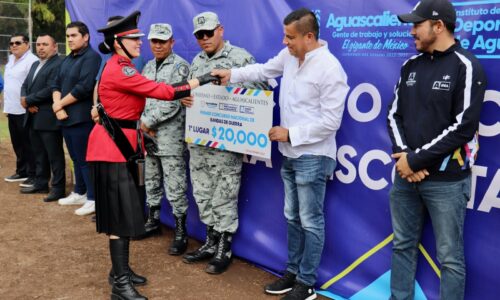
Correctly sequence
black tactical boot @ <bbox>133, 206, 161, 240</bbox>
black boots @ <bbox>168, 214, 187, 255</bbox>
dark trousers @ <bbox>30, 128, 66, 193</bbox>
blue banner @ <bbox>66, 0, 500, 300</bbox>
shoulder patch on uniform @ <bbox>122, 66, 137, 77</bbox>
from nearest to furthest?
blue banner @ <bbox>66, 0, 500, 300</bbox> → shoulder patch on uniform @ <bbox>122, 66, 137, 77</bbox> → black boots @ <bbox>168, 214, 187, 255</bbox> → black tactical boot @ <bbox>133, 206, 161, 240</bbox> → dark trousers @ <bbox>30, 128, 66, 193</bbox>

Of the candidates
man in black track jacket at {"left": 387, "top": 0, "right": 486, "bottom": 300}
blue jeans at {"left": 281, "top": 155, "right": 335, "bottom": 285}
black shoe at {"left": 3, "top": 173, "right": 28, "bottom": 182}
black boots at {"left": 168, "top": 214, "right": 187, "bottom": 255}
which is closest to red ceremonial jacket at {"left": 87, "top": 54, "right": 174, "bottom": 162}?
blue jeans at {"left": 281, "top": 155, "right": 335, "bottom": 285}

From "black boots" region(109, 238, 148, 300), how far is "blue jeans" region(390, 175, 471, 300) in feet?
5.65

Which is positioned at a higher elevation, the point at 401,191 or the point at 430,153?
the point at 430,153

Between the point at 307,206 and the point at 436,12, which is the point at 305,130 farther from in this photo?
the point at 436,12

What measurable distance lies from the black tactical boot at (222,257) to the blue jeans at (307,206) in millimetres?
674

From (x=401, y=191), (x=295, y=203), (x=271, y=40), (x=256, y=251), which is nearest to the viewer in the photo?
(x=401, y=191)

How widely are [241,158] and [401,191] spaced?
1.41 metres

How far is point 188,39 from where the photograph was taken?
4.24 meters

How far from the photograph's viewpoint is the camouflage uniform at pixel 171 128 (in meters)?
3.95

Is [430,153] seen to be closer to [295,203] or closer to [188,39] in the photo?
[295,203]

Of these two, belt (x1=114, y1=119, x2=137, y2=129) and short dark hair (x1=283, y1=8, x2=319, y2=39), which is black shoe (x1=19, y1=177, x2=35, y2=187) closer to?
belt (x1=114, y1=119, x2=137, y2=129)

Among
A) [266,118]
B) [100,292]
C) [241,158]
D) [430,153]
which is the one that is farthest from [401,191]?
[100,292]

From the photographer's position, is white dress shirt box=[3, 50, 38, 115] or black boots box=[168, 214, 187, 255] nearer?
black boots box=[168, 214, 187, 255]

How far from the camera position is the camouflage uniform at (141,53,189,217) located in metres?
3.95
